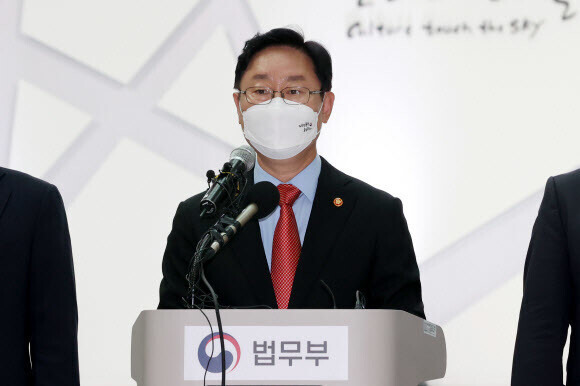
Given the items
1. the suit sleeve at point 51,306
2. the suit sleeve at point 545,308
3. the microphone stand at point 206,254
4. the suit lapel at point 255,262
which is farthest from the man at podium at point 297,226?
the microphone stand at point 206,254

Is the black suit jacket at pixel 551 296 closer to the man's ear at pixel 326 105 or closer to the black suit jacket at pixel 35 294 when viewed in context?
the man's ear at pixel 326 105

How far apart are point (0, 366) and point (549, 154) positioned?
196 cm

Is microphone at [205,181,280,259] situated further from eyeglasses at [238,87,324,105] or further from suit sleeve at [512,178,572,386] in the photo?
eyeglasses at [238,87,324,105]

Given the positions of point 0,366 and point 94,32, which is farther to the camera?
point 94,32

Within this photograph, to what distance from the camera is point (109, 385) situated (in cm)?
320

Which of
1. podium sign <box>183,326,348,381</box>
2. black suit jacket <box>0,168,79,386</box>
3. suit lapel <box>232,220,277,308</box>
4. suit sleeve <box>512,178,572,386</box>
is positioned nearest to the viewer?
podium sign <box>183,326,348,381</box>

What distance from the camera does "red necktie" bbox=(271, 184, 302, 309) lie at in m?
2.37

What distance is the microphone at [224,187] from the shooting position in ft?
5.97

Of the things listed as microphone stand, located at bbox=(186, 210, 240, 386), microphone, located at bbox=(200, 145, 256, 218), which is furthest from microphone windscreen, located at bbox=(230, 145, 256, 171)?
microphone stand, located at bbox=(186, 210, 240, 386)

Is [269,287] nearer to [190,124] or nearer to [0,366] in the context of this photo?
[0,366]

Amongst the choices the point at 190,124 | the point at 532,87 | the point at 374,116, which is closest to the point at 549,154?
the point at 532,87

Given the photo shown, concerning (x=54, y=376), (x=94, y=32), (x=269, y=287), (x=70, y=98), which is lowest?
(x=54, y=376)

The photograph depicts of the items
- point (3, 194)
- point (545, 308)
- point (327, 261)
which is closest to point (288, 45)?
point (327, 261)

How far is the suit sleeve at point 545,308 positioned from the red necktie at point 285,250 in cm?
63
